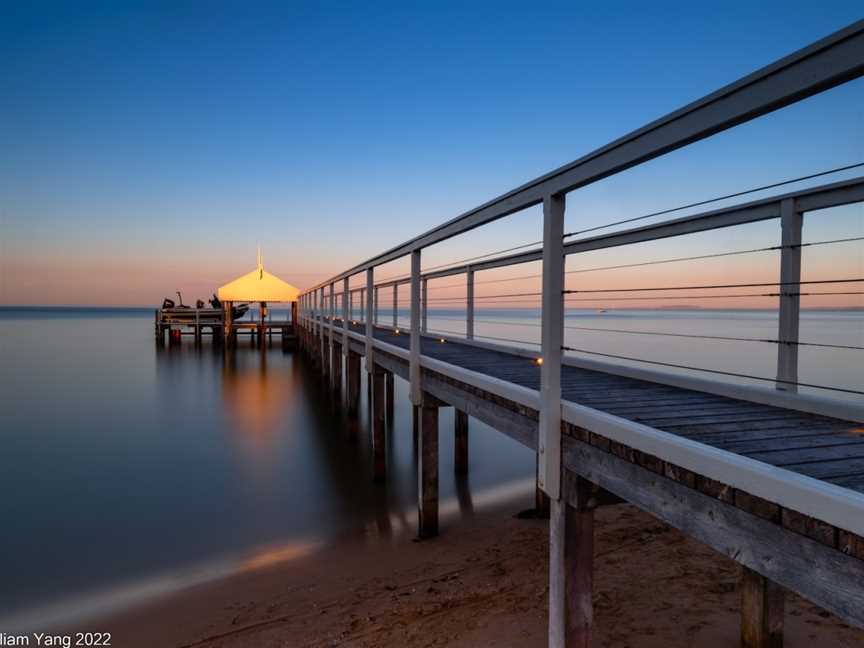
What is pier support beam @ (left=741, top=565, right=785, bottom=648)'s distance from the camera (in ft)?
8.71

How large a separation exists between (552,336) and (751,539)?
3.37 feet

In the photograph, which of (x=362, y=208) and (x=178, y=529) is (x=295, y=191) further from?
(x=178, y=529)

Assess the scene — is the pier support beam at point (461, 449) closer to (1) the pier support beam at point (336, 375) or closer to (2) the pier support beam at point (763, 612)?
(2) the pier support beam at point (763, 612)

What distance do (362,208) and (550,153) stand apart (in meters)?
12.1

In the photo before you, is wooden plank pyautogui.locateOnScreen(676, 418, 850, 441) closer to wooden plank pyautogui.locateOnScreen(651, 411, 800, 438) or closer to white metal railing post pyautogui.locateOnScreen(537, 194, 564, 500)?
wooden plank pyautogui.locateOnScreen(651, 411, 800, 438)

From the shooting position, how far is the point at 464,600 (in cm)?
363

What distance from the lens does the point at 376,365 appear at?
22.5ft

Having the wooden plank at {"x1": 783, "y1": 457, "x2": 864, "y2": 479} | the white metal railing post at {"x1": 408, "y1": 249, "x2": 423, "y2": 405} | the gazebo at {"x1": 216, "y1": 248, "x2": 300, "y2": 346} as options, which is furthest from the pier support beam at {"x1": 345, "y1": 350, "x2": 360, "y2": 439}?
the gazebo at {"x1": 216, "y1": 248, "x2": 300, "y2": 346}

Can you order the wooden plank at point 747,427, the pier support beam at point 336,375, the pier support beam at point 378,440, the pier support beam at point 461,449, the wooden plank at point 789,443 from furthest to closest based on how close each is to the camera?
the pier support beam at point 336,375
the pier support beam at point 461,449
the pier support beam at point 378,440
the wooden plank at point 747,427
the wooden plank at point 789,443

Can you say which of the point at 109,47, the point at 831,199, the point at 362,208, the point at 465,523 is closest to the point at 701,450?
the point at 831,199

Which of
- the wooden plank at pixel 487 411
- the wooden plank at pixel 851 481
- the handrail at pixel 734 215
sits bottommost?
the wooden plank at pixel 487 411

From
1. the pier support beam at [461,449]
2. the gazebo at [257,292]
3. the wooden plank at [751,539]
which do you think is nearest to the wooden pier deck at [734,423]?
the wooden plank at [751,539]

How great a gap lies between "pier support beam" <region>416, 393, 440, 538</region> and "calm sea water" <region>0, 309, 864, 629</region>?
0.50 meters

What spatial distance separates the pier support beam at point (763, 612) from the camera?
2.65m
